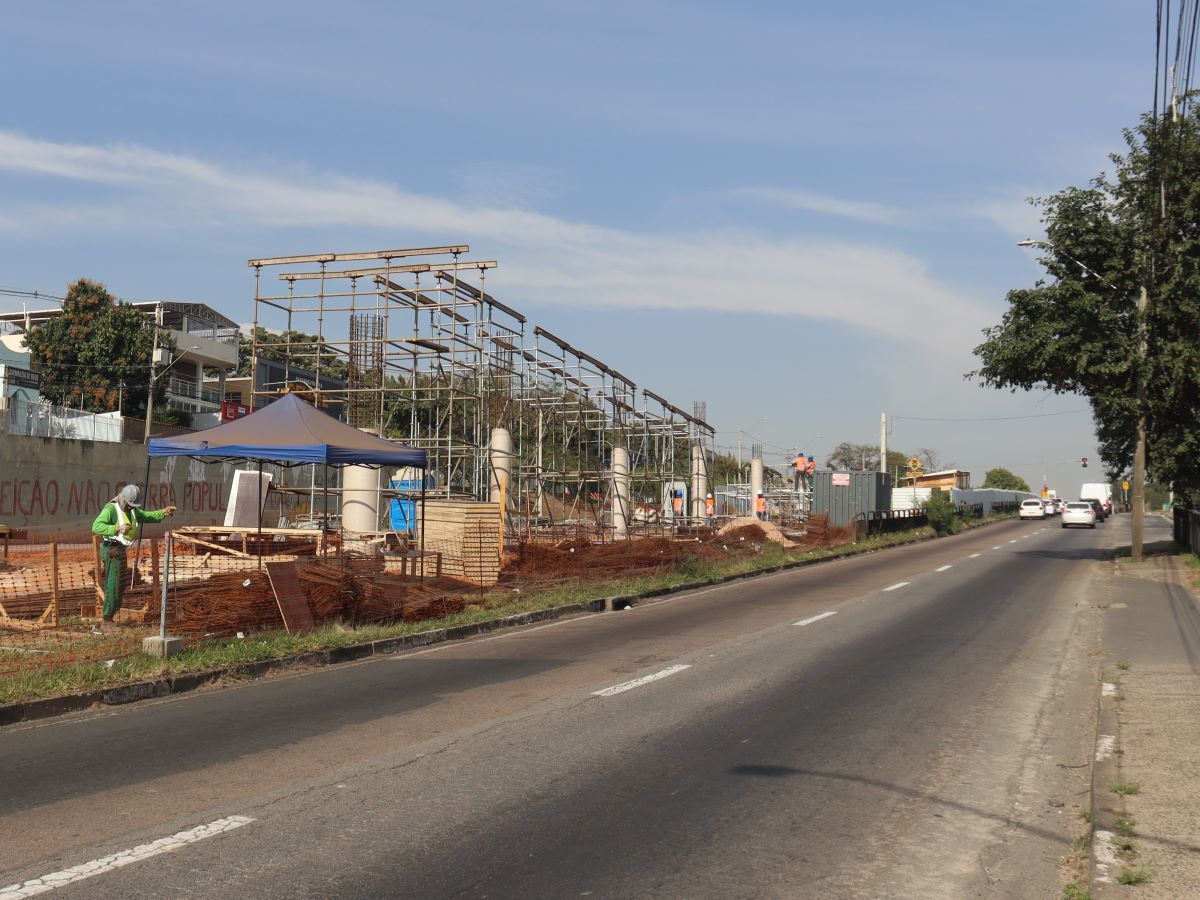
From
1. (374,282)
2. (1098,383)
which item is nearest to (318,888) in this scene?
(374,282)

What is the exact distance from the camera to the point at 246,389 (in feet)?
248

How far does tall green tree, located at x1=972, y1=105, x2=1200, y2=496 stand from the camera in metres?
27.1

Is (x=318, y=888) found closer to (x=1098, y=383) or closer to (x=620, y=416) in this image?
(x=1098, y=383)

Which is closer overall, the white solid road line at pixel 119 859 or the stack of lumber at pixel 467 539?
the white solid road line at pixel 119 859

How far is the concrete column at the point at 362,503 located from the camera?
85.6 feet

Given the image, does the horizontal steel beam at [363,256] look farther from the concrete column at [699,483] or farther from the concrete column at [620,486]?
the concrete column at [699,483]

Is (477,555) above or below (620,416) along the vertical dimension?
below

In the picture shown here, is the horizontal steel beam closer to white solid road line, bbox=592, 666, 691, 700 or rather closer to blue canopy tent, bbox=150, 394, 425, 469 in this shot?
blue canopy tent, bbox=150, 394, 425, 469

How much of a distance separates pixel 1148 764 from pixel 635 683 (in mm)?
4698

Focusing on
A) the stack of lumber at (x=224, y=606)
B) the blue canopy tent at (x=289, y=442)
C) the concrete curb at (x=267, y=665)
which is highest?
the blue canopy tent at (x=289, y=442)

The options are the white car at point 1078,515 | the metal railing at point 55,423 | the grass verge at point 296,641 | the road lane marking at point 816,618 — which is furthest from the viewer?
the white car at point 1078,515

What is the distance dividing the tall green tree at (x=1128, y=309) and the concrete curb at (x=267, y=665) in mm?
15100

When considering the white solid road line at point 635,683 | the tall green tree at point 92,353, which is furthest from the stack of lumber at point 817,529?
the tall green tree at point 92,353

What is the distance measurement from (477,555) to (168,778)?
523 inches
